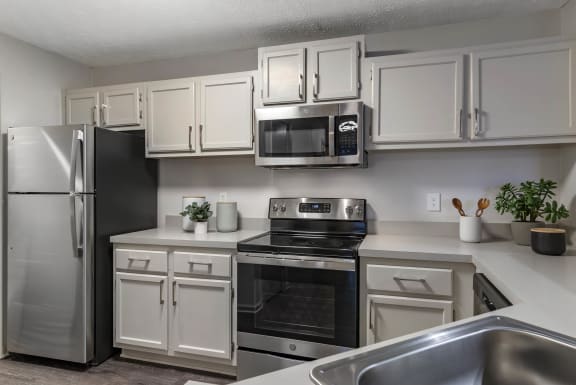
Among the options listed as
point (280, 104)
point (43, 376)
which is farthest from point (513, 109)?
point (43, 376)

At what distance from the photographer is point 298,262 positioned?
1909 mm

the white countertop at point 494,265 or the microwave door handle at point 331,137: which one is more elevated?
the microwave door handle at point 331,137

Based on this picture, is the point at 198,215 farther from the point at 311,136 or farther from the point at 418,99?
the point at 418,99

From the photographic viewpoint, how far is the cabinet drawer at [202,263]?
2.09 meters

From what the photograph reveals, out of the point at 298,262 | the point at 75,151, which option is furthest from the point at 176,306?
the point at 75,151

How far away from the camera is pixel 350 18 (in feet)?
7.14

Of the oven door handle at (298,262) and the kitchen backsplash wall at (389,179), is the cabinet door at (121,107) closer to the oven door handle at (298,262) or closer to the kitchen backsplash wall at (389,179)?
the kitchen backsplash wall at (389,179)

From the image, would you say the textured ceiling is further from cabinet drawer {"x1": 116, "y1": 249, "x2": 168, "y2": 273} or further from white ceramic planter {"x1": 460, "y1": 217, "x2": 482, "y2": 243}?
cabinet drawer {"x1": 116, "y1": 249, "x2": 168, "y2": 273}

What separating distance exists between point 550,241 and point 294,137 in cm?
146

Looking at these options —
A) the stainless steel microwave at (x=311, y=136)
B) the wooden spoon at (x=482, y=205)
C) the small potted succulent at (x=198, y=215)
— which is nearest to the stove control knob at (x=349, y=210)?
the stainless steel microwave at (x=311, y=136)

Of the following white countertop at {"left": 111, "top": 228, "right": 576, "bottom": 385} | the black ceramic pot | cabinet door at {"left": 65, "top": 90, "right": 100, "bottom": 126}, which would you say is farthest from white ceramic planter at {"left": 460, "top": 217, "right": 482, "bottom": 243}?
cabinet door at {"left": 65, "top": 90, "right": 100, "bottom": 126}

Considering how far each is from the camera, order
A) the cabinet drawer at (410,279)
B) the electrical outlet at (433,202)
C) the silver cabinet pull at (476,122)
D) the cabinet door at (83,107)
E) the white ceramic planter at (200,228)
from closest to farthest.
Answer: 1. the cabinet drawer at (410,279)
2. the silver cabinet pull at (476,122)
3. the electrical outlet at (433,202)
4. the white ceramic planter at (200,228)
5. the cabinet door at (83,107)

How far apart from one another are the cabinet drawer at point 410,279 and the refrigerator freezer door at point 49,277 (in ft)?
5.86

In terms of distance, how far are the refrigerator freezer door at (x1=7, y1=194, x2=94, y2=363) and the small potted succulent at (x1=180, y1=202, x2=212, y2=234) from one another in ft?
2.05
